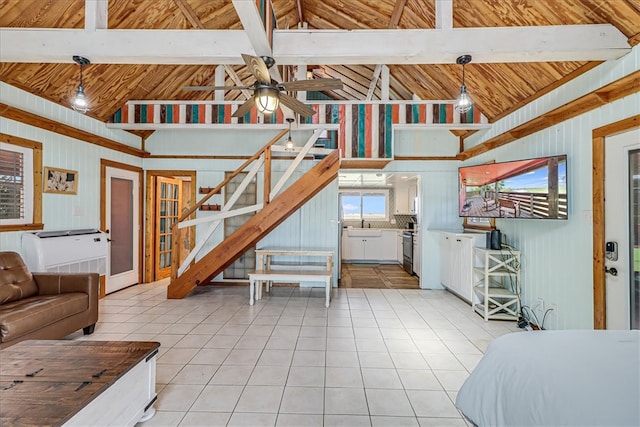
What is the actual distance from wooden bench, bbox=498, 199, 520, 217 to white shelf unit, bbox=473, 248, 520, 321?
1.93 feet

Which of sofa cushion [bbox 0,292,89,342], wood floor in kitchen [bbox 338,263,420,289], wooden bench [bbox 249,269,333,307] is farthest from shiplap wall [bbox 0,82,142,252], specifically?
wood floor in kitchen [bbox 338,263,420,289]

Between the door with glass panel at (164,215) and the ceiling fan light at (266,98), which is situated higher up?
the ceiling fan light at (266,98)

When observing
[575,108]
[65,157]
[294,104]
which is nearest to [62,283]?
[65,157]

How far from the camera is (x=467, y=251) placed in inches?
180

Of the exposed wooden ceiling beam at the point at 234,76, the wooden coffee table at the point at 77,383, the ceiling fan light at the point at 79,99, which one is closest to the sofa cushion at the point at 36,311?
the wooden coffee table at the point at 77,383

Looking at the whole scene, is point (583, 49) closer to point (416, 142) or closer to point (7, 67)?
point (416, 142)

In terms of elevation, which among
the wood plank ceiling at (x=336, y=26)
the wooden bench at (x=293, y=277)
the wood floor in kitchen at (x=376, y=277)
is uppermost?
the wood plank ceiling at (x=336, y=26)

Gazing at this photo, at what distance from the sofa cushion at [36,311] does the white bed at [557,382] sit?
3.51 m

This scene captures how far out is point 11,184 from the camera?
3.59m

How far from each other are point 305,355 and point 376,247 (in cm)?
603

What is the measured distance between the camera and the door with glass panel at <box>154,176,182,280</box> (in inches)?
247

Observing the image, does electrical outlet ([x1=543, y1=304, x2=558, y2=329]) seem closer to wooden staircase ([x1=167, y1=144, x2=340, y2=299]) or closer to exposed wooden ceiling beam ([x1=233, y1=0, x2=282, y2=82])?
wooden staircase ([x1=167, y1=144, x2=340, y2=299])

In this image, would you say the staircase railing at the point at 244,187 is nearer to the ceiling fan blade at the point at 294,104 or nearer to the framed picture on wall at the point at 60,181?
the framed picture on wall at the point at 60,181

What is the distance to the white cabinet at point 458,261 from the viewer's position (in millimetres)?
4457
